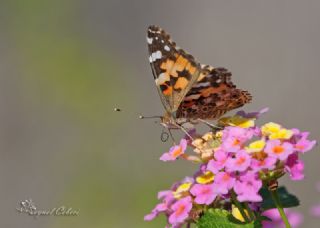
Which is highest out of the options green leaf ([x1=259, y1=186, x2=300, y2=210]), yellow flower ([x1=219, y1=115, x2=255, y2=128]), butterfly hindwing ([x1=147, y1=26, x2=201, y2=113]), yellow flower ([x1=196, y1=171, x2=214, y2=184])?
butterfly hindwing ([x1=147, y1=26, x2=201, y2=113])

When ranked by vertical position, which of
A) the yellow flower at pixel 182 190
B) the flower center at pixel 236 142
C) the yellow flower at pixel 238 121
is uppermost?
the yellow flower at pixel 238 121

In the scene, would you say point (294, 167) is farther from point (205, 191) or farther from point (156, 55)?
point (156, 55)

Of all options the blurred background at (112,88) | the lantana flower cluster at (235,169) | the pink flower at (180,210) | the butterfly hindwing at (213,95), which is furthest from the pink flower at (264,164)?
the blurred background at (112,88)

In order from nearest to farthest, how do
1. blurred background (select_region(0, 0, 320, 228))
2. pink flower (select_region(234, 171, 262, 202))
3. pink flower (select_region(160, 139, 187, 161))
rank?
pink flower (select_region(234, 171, 262, 202)) → pink flower (select_region(160, 139, 187, 161)) → blurred background (select_region(0, 0, 320, 228))

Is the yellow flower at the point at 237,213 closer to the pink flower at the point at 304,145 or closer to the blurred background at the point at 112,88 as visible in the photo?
the pink flower at the point at 304,145

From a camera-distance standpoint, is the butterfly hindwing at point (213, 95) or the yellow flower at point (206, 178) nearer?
the yellow flower at point (206, 178)

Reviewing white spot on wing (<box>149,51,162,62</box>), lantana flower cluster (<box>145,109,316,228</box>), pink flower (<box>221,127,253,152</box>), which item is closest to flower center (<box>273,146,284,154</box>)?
lantana flower cluster (<box>145,109,316,228</box>)

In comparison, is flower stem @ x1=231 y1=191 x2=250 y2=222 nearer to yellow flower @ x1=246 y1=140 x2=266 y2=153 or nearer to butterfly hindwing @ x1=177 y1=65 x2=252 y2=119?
yellow flower @ x1=246 y1=140 x2=266 y2=153

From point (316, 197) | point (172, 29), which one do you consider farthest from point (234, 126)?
point (172, 29)

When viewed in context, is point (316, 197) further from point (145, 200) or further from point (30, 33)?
point (30, 33)
